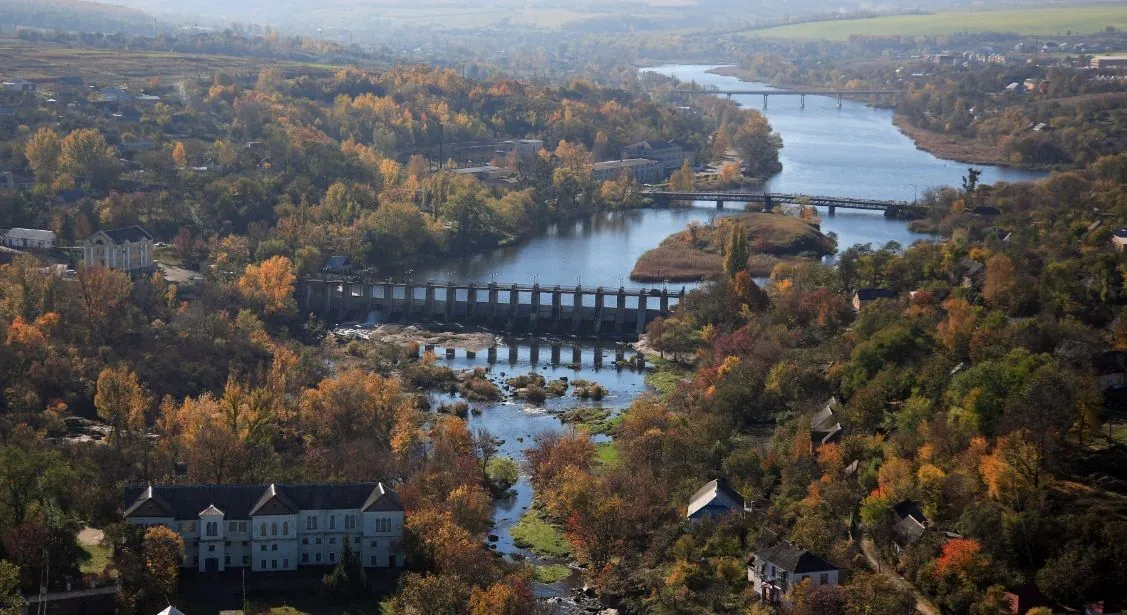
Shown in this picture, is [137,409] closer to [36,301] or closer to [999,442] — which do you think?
[36,301]

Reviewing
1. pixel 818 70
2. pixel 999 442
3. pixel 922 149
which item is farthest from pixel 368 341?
pixel 818 70

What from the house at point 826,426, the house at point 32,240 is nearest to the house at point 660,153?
the house at point 32,240

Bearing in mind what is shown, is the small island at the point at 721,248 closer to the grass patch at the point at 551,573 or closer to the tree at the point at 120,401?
the tree at the point at 120,401

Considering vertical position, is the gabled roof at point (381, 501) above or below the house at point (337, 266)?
above

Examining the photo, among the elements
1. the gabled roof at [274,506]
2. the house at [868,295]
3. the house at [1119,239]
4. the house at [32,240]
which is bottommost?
the gabled roof at [274,506]

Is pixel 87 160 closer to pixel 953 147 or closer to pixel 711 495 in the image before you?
pixel 711 495

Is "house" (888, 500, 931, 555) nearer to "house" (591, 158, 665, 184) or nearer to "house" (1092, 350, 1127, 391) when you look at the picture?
"house" (1092, 350, 1127, 391)

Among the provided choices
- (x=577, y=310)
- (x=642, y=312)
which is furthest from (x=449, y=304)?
(x=642, y=312)
